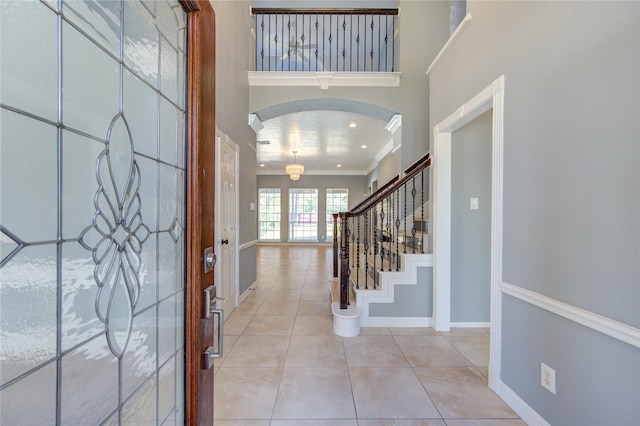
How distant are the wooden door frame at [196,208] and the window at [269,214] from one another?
31.7ft

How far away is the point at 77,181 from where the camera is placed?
546 mm

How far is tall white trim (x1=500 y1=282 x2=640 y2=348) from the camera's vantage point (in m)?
1.07

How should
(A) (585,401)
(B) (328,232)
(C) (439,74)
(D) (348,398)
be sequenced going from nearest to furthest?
(A) (585,401) → (D) (348,398) → (C) (439,74) → (B) (328,232)

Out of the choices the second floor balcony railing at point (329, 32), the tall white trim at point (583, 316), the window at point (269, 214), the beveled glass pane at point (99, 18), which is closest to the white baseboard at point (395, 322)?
the tall white trim at point (583, 316)

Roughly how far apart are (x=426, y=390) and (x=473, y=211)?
1724 millimetres

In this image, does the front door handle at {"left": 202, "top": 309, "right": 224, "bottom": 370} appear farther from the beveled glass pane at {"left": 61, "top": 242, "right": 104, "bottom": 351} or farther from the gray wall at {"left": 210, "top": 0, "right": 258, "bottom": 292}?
the gray wall at {"left": 210, "top": 0, "right": 258, "bottom": 292}

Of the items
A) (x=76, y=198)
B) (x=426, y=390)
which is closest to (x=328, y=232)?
(x=426, y=390)

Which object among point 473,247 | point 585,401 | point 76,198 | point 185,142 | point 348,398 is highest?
point 185,142

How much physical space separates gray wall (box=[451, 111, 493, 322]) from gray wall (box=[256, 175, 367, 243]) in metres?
7.52

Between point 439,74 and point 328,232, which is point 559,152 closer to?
point 439,74

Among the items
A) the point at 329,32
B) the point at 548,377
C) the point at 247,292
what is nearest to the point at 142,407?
the point at 548,377

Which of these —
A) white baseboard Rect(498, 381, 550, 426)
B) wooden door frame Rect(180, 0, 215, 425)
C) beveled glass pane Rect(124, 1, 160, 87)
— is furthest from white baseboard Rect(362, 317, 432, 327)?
beveled glass pane Rect(124, 1, 160, 87)

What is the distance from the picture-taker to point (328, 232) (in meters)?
10.4

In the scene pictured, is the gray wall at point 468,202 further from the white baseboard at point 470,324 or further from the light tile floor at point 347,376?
the light tile floor at point 347,376
